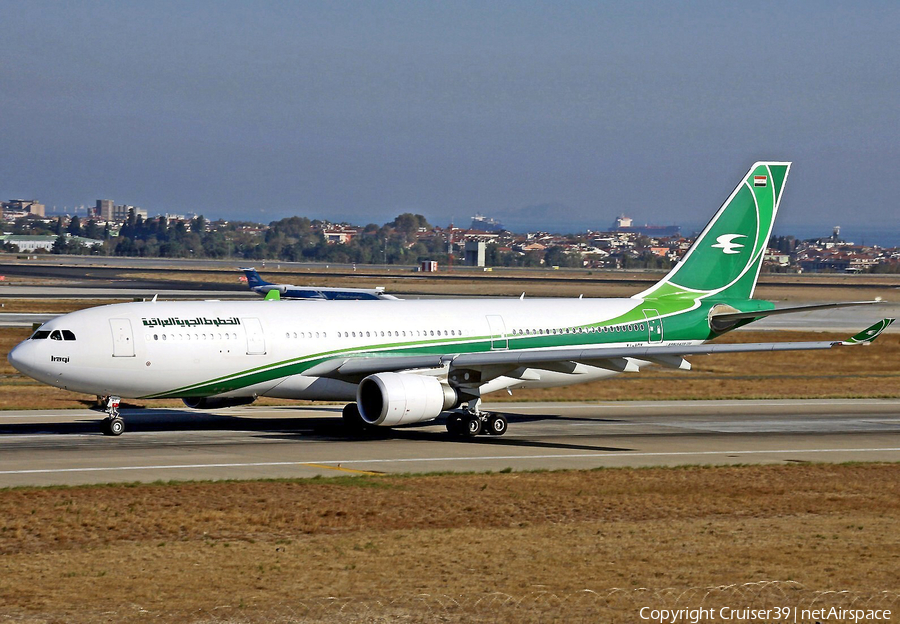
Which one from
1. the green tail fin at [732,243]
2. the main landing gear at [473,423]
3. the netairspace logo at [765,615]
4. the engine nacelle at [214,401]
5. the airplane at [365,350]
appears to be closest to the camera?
the netairspace logo at [765,615]

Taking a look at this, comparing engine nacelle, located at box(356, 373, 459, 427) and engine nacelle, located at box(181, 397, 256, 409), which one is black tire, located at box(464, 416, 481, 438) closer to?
engine nacelle, located at box(356, 373, 459, 427)

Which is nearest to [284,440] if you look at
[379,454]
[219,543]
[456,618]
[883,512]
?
[379,454]

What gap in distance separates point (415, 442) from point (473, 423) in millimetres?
2113

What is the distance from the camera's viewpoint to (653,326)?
136 feet

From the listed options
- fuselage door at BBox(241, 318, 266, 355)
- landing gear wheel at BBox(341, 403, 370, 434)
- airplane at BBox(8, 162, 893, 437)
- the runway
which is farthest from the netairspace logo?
landing gear wheel at BBox(341, 403, 370, 434)

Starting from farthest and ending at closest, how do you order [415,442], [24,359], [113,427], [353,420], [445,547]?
[353,420], [415,442], [113,427], [24,359], [445,547]

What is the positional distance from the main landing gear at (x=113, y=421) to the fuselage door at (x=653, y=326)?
18.5m

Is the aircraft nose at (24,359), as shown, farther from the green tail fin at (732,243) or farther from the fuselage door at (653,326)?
the green tail fin at (732,243)

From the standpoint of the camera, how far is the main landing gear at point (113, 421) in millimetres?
34344

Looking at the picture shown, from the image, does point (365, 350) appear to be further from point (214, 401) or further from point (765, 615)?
point (765, 615)

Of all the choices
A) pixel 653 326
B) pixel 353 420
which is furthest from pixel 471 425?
pixel 653 326

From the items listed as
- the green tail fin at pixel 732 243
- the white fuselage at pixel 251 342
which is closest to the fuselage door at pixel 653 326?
the green tail fin at pixel 732 243

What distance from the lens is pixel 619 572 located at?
57.7 ft

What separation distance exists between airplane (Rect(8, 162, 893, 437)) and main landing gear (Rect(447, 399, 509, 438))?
0.10ft
